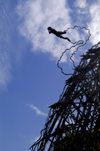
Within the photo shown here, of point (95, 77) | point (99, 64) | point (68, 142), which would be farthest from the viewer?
point (99, 64)

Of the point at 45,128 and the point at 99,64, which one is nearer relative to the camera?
the point at 45,128

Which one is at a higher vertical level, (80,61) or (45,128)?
(80,61)

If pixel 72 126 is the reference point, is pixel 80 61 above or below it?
above

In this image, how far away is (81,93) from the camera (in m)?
4.24

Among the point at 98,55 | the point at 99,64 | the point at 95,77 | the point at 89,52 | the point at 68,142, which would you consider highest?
the point at 89,52

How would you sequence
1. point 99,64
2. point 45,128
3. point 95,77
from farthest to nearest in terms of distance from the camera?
point 99,64
point 95,77
point 45,128

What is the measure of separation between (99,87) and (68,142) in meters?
1.39

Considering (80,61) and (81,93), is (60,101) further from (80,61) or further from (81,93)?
(80,61)

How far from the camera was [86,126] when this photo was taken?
11.6 feet

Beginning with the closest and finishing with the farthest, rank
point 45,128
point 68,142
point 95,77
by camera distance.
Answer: point 68,142, point 45,128, point 95,77

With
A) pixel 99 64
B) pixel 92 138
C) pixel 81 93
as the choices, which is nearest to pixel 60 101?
pixel 81 93

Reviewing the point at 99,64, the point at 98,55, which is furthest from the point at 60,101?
the point at 98,55

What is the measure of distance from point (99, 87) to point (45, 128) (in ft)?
4.74

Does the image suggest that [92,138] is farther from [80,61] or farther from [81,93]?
[80,61]
